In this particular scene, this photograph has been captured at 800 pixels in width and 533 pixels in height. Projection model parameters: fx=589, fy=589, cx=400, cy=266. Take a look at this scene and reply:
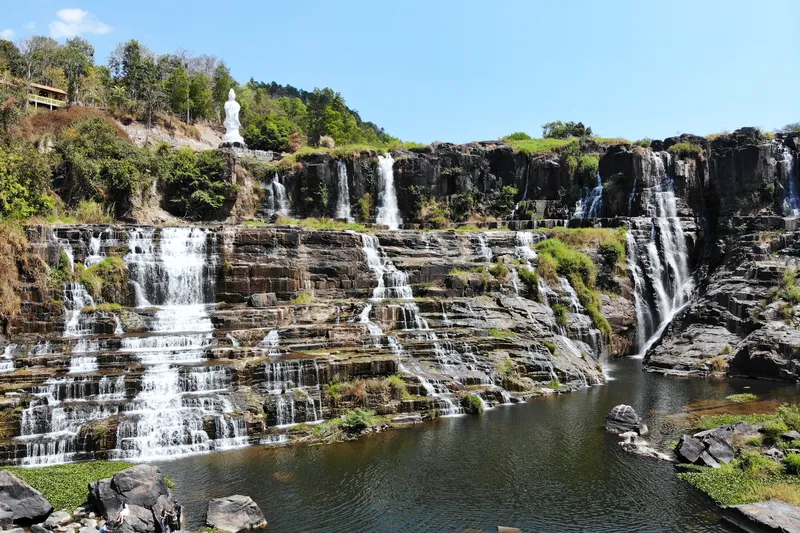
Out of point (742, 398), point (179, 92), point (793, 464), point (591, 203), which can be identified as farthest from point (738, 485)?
point (179, 92)

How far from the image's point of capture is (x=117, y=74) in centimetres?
7356

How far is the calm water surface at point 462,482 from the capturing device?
1516cm

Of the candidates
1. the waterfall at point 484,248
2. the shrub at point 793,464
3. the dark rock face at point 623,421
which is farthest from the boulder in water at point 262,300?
the shrub at point 793,464

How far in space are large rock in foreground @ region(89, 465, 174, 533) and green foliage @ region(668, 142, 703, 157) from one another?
153 ft

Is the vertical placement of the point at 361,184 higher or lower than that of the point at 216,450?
higher

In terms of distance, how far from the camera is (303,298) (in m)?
33.9

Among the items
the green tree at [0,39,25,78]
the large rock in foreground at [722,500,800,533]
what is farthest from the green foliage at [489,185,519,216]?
the green tree at [0,39,25,78]

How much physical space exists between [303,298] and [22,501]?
20.0 meters

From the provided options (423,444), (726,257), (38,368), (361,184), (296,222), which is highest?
(361,184)

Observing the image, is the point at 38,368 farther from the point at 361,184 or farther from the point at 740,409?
the point at 361,184

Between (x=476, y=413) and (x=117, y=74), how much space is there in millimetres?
68656

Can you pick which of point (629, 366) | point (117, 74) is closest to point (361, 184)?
point (629, 366)

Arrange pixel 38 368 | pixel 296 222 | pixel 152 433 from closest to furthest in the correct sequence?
pixel 152 433 < pixel 38 368 < pixel 296 222

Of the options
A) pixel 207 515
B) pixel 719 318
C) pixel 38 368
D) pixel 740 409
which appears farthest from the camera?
pixel 719 318
